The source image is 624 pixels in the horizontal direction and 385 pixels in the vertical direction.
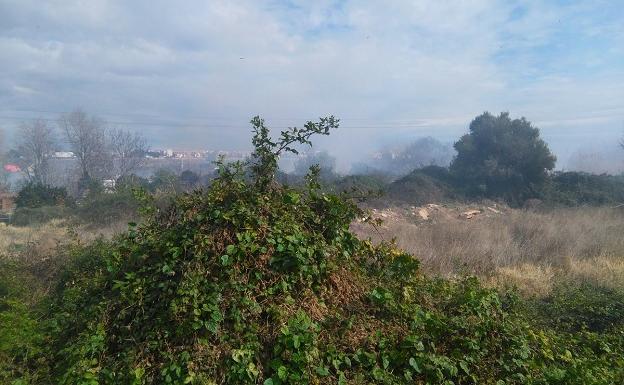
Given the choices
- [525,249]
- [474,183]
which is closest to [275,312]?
[525,249]

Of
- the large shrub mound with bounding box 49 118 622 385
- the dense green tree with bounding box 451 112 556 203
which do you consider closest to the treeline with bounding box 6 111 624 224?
the dense green tree with bounding box 451 112 556 203

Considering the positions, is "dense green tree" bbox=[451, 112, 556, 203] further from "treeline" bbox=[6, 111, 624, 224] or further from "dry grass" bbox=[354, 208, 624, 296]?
"dry grass" bbox=[354, 208, 624, 296]

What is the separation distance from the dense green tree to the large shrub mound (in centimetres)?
2132

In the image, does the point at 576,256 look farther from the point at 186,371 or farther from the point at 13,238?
the point at 13,238

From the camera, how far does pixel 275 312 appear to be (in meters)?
4.04

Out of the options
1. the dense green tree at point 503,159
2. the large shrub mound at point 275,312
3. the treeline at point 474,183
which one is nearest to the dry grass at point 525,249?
the large shrub mound at point 275,312

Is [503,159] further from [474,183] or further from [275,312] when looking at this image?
[275,312]

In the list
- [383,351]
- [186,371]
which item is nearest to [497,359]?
[383,351]

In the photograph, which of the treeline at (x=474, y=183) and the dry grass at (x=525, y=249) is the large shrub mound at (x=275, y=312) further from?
the treeline at (x=474, y=183)

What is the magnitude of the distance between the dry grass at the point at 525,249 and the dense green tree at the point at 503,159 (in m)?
11.7

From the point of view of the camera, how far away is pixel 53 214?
67.1 feet

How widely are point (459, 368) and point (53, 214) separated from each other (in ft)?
67.4

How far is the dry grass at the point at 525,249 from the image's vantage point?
816cm

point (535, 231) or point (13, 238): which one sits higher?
point (535, 231)
